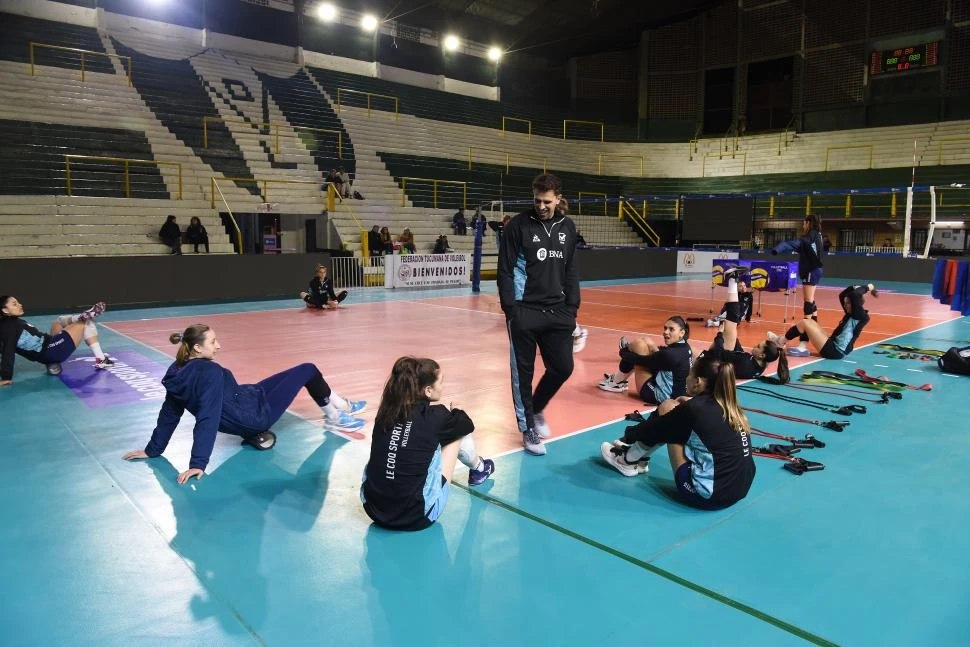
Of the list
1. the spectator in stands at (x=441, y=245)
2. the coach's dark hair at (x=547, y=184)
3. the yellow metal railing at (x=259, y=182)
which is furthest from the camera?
the spectator in stands at (x=441, y=245)

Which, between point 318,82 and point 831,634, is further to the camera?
A: point 318,82

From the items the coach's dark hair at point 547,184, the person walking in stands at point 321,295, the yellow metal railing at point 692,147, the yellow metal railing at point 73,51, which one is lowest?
the person walking in stands at point 321,295

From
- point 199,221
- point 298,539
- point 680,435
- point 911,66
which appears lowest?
point 298,539

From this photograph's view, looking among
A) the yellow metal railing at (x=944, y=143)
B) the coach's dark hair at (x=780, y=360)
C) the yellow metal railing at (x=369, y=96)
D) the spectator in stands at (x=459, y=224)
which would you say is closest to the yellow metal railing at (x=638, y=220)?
the spectator in stands at (x=459, y=224)

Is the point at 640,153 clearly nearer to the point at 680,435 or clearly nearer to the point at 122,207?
the point at 122,207

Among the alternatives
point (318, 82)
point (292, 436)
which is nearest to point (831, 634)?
point (292, 436)

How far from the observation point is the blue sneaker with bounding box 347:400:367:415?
20.0ft

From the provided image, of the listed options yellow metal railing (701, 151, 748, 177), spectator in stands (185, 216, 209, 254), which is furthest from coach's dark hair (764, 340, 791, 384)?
yellow metal railing (701, 151, 748, 177)

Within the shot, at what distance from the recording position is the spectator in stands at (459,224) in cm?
2391

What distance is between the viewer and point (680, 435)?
4.08m

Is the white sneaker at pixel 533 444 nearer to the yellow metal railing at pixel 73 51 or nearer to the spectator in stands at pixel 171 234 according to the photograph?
the spectator in stands at pixel 171 234

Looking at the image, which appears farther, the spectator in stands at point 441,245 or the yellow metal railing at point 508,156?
the yellow metal railing at point 508,156

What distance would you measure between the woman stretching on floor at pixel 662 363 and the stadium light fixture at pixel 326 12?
2782cm

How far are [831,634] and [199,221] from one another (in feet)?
57.8
